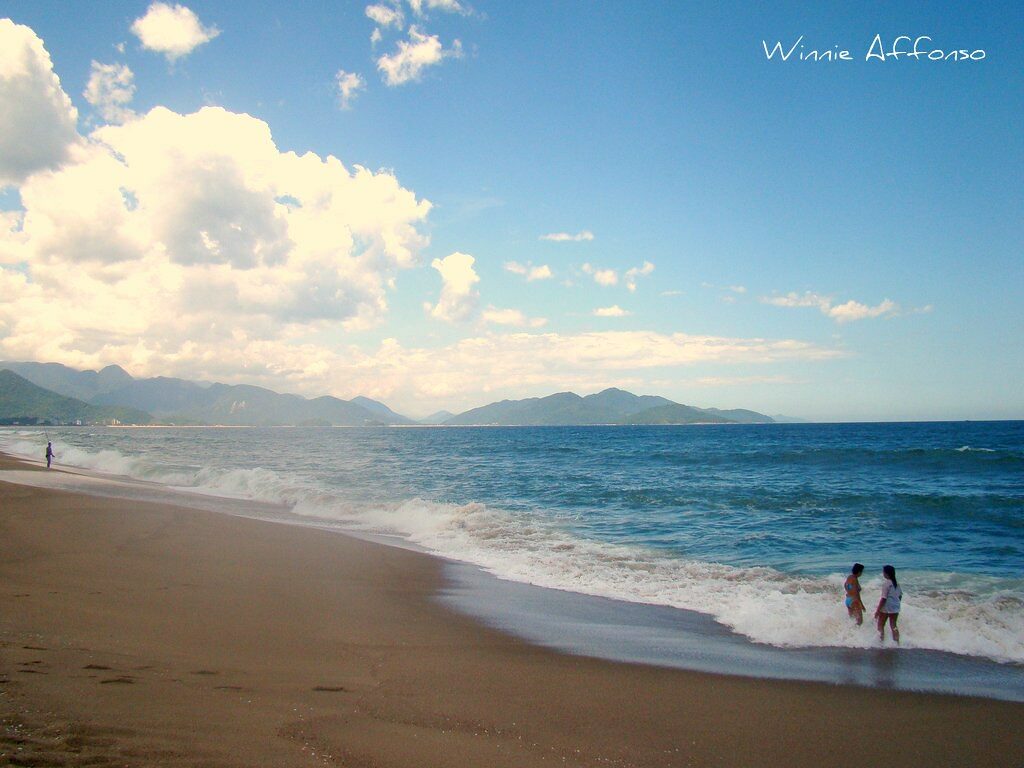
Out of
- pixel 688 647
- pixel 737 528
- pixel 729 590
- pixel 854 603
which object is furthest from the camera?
pixel 737 528

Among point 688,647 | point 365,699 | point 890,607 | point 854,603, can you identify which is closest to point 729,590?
point 854,603

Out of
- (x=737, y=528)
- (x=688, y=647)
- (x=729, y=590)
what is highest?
(x=688, y=647)

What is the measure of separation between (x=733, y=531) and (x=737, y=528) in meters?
0.63

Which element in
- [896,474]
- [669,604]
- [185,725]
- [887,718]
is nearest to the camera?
[185,725]

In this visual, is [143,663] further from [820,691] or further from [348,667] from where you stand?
[820,691]

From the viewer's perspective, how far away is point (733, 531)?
63.0 feet

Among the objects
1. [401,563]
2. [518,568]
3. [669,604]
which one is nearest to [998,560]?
[669,604]

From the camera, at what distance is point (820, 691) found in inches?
282

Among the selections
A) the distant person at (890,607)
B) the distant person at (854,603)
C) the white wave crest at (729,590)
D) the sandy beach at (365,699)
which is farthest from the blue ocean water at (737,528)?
the sandy beach at (365,699)

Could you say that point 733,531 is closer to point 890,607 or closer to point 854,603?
point 854,603

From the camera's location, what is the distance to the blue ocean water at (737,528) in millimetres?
10578

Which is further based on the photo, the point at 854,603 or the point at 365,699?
the point at 854,603

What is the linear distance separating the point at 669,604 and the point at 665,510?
42.1 feet

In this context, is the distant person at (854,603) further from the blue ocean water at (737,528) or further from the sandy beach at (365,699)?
the sandy beach at (365,699)
